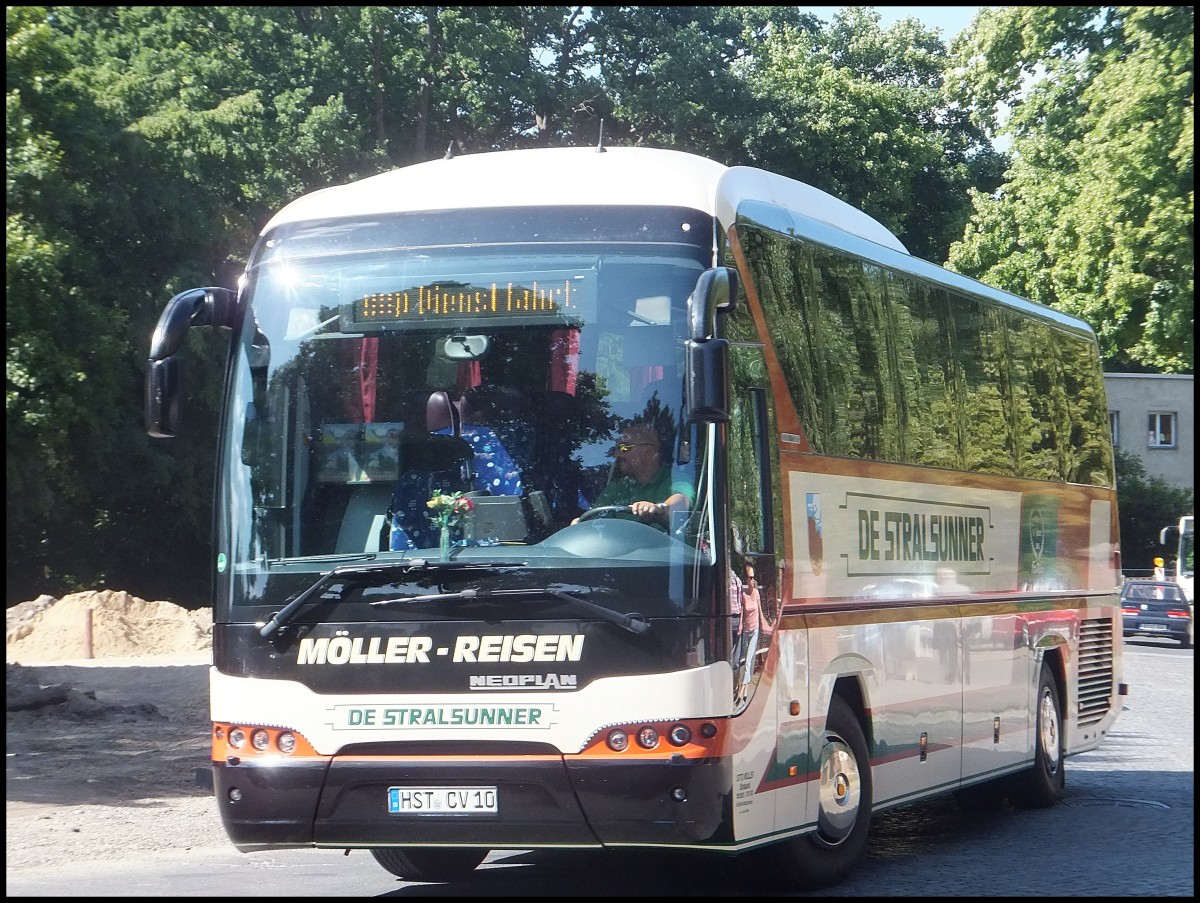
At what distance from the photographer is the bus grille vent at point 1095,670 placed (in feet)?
44.6

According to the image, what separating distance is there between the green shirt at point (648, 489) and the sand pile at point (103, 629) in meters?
25.6

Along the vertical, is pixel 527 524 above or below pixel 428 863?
above

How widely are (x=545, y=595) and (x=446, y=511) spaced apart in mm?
616

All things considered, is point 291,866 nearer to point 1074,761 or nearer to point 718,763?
point 718,763

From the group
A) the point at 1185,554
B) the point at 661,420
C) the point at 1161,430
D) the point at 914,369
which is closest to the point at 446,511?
the point at 661,420

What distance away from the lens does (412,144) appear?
43.0m

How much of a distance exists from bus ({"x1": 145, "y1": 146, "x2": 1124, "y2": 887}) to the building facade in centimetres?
5842

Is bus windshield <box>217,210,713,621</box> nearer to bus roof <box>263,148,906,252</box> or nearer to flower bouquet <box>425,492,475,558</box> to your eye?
flower bouquet <box>425,492,475,558</box>

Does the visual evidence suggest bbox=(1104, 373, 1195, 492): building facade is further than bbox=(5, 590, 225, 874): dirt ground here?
Yes

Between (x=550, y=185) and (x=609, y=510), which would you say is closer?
(x=609, y=510)

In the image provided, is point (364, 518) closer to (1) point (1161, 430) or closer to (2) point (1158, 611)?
(2) point (1158, 611)

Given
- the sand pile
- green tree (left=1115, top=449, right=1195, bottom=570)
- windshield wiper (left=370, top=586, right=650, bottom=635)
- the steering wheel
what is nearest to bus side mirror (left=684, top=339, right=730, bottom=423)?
the steering wheel

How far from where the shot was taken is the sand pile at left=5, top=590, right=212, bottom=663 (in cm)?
3183

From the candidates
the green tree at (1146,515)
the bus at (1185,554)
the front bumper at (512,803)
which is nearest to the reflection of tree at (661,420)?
the front bumper at (512,803)
